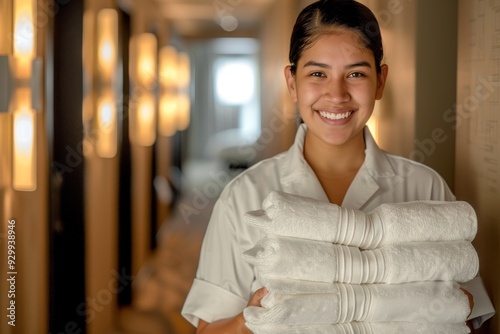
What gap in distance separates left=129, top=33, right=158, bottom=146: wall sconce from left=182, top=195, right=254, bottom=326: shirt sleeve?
0.51 m

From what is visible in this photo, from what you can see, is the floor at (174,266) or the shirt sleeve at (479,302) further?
the floor at (174,266)

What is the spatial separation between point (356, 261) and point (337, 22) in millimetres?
377

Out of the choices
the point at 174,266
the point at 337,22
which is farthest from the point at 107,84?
the point at 337,22

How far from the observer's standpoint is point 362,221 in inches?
32.1

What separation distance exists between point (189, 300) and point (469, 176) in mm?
601

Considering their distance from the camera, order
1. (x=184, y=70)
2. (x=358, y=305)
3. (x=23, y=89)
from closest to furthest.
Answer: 1. (x=358, y=305)
2. (x=23, y=89)
3. (x=184, y=70)

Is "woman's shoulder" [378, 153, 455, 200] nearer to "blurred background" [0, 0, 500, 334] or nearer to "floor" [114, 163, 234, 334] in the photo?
"blurred background" [0, 0, 500, 334]

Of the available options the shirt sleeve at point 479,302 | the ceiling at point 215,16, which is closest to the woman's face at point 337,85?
the shirt sleeve at point 479,302

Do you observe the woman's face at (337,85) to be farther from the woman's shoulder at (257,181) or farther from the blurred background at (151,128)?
the blurred background at (151,128)

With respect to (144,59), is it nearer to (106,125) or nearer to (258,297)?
(106,125)

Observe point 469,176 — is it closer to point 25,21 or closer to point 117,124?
point 117,124

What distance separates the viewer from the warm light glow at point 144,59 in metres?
1.47

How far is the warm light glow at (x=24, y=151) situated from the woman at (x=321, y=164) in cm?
52

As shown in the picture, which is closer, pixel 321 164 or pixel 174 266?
pixel 321 164
